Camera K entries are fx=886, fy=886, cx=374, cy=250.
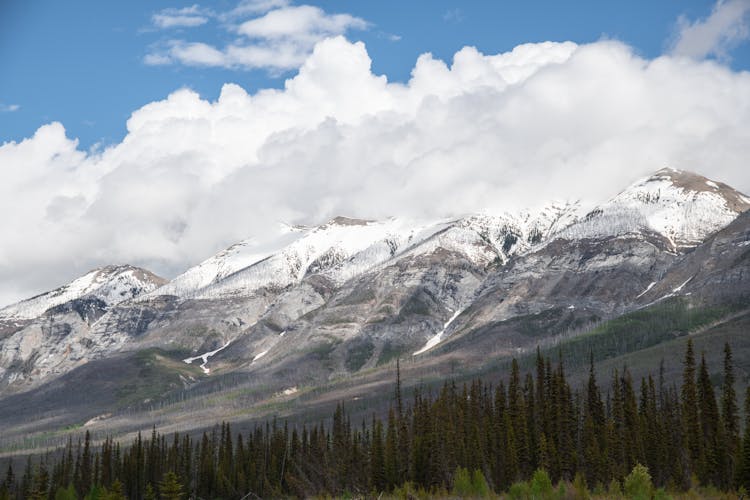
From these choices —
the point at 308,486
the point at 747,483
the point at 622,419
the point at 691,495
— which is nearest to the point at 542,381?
the point at 622,419

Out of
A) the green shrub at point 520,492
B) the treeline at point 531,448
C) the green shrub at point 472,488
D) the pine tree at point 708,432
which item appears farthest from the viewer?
the treeline at point 531,448

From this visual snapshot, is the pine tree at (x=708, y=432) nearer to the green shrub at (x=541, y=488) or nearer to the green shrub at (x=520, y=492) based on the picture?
the green shrub at (x=541, y=488)

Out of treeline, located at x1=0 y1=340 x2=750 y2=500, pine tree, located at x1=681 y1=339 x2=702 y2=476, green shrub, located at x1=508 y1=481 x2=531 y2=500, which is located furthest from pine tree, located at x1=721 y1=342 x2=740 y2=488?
green shrub, located at x1=508 y1=481 x2=531 y2=500

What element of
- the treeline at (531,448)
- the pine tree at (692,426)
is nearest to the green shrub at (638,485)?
the treeline at (531,448)

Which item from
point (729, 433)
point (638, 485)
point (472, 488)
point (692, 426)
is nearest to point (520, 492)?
point (638, 485)

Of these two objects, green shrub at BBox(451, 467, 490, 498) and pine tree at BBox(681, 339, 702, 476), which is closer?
green shrub at BBox(451, 467, 490, 498)

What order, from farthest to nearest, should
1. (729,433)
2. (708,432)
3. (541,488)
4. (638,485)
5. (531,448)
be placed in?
(531,448)
(708,432)
(729,433)
(638,485)
(541,488)

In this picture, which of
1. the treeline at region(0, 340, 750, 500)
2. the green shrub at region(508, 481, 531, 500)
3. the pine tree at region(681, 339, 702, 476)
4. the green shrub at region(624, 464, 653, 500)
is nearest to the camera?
the green shrub at region(624, 464, 653, 500)

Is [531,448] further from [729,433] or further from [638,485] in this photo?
[638,485]

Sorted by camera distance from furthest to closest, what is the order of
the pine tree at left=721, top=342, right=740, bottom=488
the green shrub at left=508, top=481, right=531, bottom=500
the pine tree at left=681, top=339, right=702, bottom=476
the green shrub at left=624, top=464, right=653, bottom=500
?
1. the pine tree at left=681, top=339, right=702, bottom=476
2. the pine tree at left=721, top=342, right=740, bottom=488
3. the green shrub at left=508, top=481, right=531, bottom=500
4. the green shrub at left=624, top=464, right=653, bottom=500

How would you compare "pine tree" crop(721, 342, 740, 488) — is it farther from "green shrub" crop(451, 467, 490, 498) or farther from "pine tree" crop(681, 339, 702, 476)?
"green shrub" crop(451, 467, 490, 498)

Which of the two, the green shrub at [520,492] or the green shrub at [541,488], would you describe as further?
the green shrub at [520,492]

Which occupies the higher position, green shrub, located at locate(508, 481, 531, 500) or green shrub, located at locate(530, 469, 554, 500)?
green shrub, located at locate(530, 469, 554, 500)

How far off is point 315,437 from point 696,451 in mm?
87990
